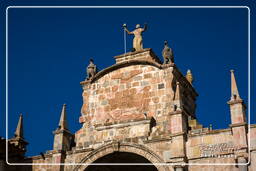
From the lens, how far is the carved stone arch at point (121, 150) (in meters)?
20.1

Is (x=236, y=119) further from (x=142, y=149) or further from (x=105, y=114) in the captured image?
(x=105, y=114)

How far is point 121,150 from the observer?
2098 cm

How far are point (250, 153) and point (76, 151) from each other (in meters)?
8.07

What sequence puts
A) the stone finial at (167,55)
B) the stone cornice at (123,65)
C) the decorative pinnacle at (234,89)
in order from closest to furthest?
the decorative pinnacle at (234,89)
the stone finial at (167,55)
the stone cornice at (123,65)

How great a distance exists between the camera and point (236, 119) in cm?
1903

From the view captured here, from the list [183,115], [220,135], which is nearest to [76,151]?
[183,115]

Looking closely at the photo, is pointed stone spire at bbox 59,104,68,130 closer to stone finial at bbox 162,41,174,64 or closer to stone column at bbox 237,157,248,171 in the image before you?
stone finial at bbox 162,41,174,64

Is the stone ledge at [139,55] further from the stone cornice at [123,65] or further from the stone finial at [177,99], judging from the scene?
the stone finial at [177,99]

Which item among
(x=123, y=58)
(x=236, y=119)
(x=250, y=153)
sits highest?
(x=123, y=58)

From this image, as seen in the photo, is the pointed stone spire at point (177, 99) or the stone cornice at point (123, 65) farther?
the stone cornice at point (123, 65)

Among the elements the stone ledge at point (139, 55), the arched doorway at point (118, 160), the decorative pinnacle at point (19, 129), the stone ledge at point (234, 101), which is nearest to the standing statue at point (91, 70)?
the stone ledge at point (139, 55)

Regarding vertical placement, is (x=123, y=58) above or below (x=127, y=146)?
above

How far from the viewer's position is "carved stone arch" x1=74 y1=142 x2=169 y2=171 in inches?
792

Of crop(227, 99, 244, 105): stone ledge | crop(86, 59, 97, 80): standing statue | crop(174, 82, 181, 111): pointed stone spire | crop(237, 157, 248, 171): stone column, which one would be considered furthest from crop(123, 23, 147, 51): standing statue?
crop(237, 157, 248, 171): stone column
